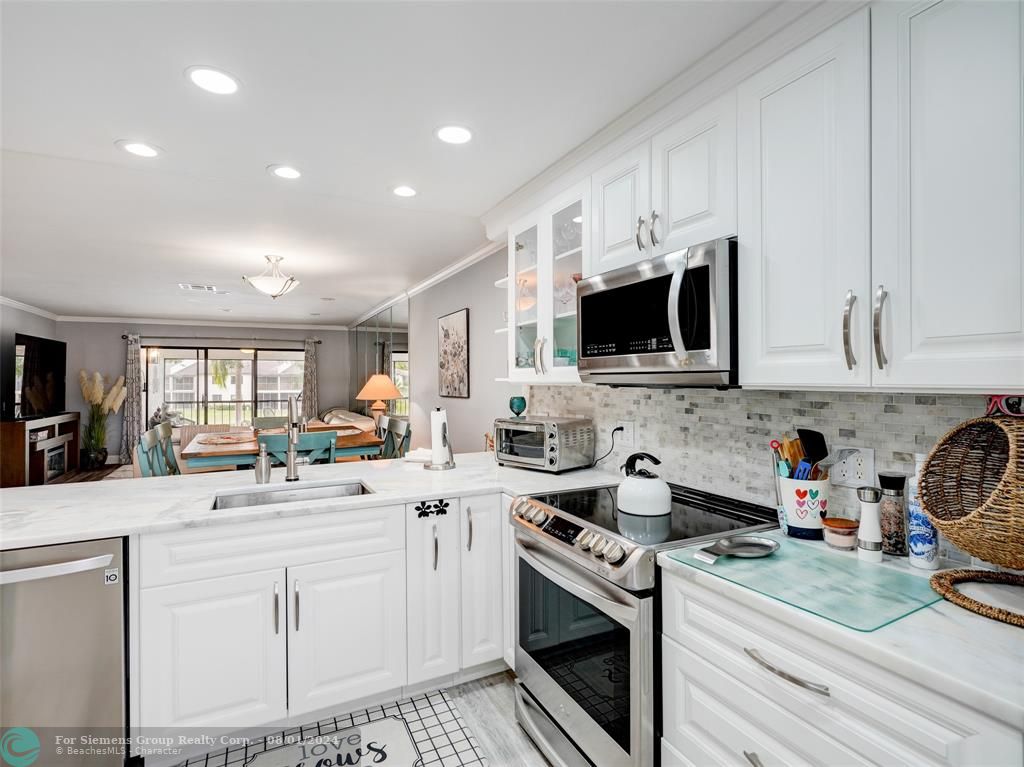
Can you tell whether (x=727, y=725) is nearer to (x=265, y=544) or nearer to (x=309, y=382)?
(x=265, y=544)

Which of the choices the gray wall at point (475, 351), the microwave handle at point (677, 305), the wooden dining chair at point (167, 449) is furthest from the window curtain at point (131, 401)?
the microwave handle at point (677, 305)

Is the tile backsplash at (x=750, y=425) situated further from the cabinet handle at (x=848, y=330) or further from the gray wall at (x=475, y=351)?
Answer: the gray wall at (x=475, y=351)

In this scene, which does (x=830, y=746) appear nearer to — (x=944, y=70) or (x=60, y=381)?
(x=944, y=70)

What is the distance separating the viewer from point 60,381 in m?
7.70

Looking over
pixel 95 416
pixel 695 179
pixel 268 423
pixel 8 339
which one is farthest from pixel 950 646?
pixel 95 416

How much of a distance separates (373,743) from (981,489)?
2.04m

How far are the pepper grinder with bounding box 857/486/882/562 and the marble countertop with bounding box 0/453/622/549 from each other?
107cm

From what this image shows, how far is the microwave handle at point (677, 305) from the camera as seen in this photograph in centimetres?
155

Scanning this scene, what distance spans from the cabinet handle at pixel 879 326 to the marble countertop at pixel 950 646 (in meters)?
0.51

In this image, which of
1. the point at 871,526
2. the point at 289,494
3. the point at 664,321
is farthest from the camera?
the point at 289,494

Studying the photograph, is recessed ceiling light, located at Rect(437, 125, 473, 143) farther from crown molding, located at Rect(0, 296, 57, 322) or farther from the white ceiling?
crown molding, located at Rect(0, 296, 57, 322)

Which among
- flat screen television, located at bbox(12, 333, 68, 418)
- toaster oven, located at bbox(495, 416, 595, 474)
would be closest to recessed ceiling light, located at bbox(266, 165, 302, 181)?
toaster oven, located at bbox(495, 416, 595, 474)

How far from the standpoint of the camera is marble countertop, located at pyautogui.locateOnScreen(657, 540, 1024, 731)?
0.78 metres

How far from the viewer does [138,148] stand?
7.23 ft
